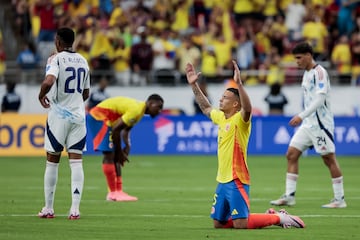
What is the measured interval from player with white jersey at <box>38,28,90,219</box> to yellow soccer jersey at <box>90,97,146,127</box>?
289cm

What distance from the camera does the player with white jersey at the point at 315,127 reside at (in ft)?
55.1

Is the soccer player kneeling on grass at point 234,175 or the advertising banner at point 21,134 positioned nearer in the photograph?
the soccer player kneeling on grass at point 234,175

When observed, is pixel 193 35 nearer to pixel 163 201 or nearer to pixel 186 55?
pixel 186 55

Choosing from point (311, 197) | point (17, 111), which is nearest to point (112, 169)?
point (311, 197)

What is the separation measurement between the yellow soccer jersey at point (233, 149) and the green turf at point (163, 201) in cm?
71

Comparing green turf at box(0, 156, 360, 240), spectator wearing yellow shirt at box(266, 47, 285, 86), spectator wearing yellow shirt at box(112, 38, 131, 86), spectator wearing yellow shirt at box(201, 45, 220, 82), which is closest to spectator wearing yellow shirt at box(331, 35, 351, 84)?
spectator wearing yellow shirt at box(266, 47, 285, 86)

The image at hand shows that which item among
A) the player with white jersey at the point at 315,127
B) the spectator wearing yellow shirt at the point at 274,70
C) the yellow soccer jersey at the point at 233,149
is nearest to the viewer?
the yellow soccer jersey at the point at 233,149

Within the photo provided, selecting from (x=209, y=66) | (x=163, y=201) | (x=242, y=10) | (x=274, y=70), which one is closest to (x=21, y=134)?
(x=209, y=66)

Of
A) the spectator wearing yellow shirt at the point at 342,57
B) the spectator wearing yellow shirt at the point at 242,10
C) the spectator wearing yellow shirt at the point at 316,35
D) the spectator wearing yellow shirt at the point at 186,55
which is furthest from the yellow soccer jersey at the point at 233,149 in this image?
the spectator wearing yellow shirt at the point at 242,10

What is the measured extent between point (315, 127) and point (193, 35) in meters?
17.4

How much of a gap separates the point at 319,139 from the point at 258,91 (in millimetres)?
15419

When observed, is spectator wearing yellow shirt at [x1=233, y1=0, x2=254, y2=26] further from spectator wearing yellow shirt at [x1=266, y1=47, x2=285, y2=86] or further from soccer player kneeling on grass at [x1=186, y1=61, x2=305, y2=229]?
soccer player kneeling on grass at [x1=186, y1=61, x2=305, y2=229]

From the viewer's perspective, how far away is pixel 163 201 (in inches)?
698

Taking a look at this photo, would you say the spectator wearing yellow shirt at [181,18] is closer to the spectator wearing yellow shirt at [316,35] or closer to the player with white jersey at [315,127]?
the spectator wearing yellow shirt at [316,35]
